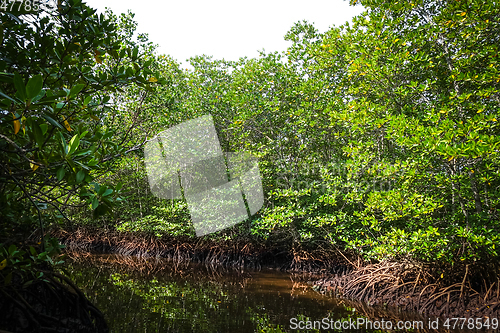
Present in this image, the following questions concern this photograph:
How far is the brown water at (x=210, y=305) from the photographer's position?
3400 millimetres

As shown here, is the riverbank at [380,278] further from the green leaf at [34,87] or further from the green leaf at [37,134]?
the green leaf at [34,87]

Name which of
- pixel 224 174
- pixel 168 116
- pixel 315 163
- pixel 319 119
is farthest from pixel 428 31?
pixel 168 116

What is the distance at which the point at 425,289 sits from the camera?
4660 mm

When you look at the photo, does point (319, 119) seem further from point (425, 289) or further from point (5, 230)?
point (5, 230)

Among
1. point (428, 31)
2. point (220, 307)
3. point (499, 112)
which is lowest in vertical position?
point (220, 307)

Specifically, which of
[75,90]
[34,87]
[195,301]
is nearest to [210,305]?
[195,301]

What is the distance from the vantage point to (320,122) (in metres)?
7.65

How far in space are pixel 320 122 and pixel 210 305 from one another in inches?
208

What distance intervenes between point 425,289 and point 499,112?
2868mm

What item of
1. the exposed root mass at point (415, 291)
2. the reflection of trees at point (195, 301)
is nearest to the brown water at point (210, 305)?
the reflection of trees at point (195, 301)

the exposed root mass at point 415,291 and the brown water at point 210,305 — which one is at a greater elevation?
the brown water at point 210,305

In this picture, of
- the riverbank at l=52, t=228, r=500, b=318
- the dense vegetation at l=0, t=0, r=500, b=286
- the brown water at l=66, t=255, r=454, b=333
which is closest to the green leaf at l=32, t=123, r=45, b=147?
the dense vegetation at l=0, t=0, r=500, b=286

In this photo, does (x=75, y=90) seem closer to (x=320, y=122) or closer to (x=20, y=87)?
(x=20, y=87)

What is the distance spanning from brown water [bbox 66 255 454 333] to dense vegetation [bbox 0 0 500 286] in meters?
1.31
